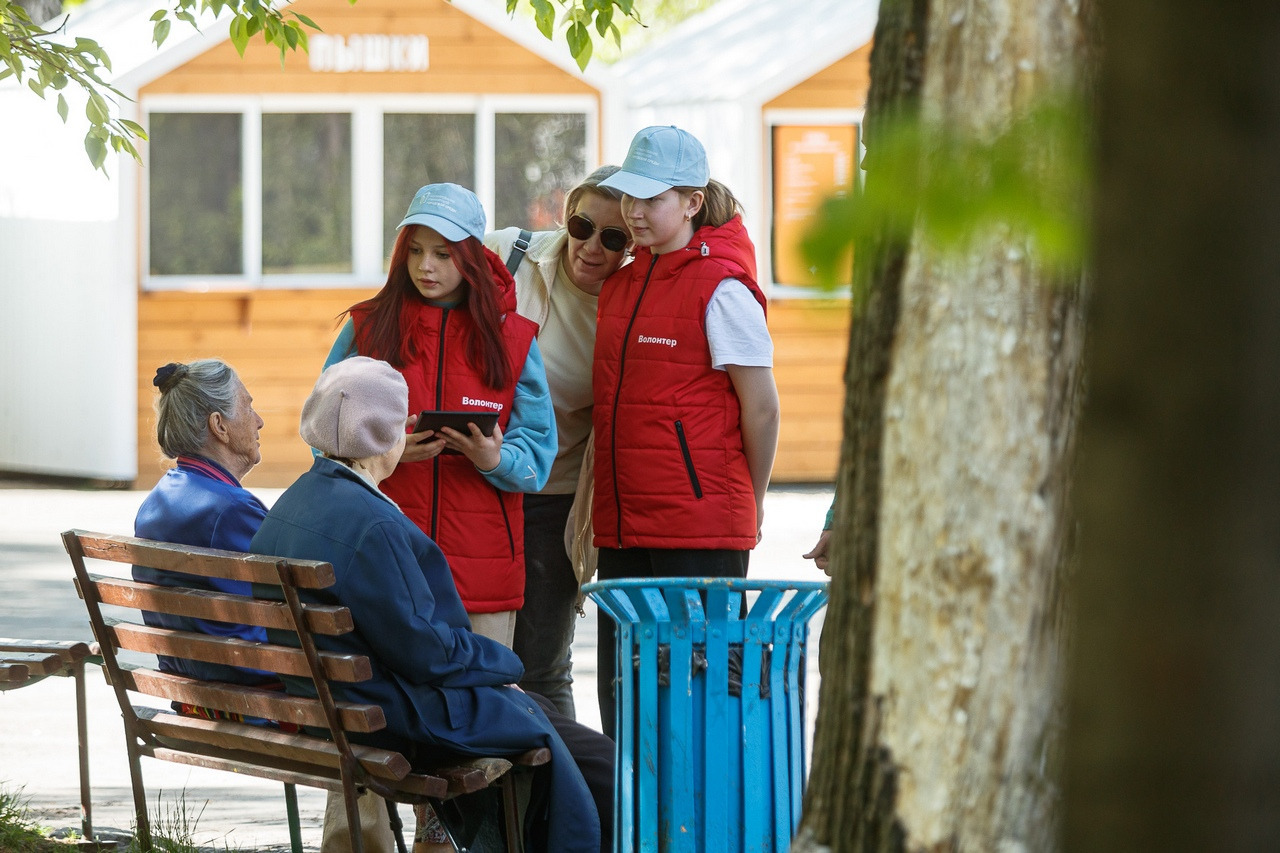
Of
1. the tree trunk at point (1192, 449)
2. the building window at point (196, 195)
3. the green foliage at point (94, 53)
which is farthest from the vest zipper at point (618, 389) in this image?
the building window at point (196, 195)

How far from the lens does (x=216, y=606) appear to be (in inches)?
144

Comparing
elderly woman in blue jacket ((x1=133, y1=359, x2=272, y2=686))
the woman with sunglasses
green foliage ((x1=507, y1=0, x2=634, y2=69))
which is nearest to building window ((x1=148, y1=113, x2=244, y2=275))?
green foliage ((x1=507, y1=0, x2=634, y2=69))

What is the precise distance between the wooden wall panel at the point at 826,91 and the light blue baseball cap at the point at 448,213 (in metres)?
10.3

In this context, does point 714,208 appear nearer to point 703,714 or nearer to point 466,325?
point 466,325

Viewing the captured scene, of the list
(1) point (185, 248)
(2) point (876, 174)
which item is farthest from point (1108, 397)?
(1) point (185, 248)

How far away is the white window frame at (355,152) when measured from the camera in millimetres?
14234

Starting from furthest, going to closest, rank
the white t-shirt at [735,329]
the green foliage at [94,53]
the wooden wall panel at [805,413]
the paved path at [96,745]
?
the wooden wall panel at [805,413]
the paved path at [96,745]
the green foliage at [94,53]
the white t-shirt at [735,329]

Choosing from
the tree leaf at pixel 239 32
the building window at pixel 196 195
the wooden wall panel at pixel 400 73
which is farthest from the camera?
the building window at pixel 196 195

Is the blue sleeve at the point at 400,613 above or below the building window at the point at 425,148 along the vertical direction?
below

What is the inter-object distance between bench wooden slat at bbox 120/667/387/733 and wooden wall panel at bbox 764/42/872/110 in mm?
11086

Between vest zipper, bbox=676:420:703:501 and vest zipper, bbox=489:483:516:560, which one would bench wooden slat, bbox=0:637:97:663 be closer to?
vest zipper, bbox=489:483:516:560

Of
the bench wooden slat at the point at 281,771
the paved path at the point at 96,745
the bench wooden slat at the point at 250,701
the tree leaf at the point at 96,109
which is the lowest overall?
the paved path at the point at 96,745

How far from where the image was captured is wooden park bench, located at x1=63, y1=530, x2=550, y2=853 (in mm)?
3439

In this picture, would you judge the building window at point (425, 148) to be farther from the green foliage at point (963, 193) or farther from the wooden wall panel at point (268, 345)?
the green foliage at point (963, 193)
